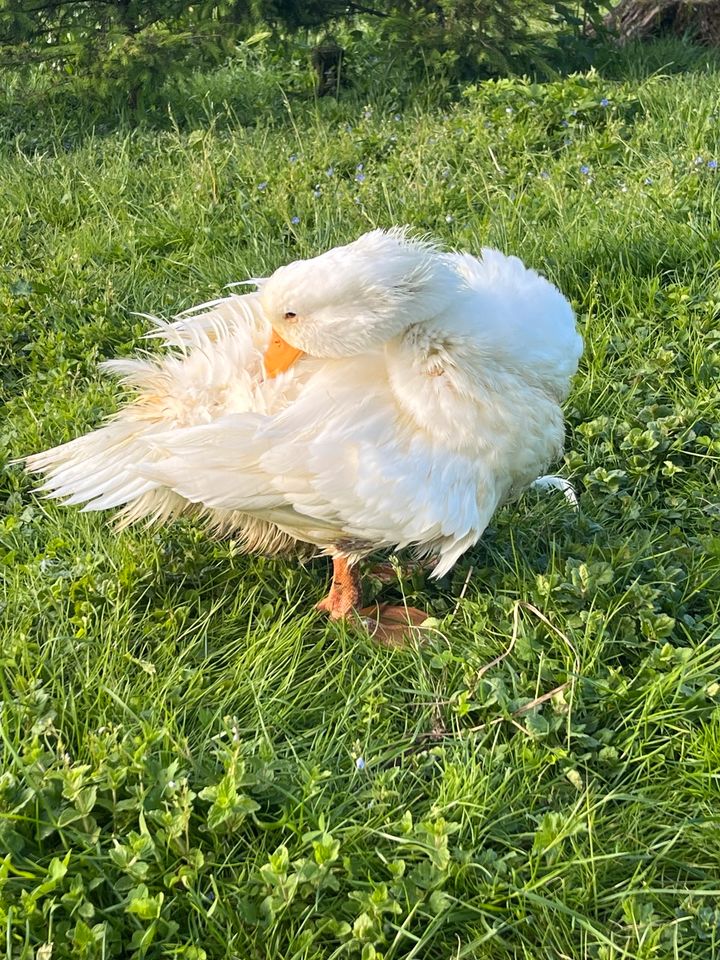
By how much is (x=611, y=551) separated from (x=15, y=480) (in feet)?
6.99

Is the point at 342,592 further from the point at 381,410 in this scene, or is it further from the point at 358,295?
the point at 358,295

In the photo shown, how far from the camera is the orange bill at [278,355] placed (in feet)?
8.15

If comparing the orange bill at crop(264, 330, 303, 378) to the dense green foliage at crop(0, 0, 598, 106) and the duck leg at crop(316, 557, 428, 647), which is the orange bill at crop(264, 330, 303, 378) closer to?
the duck leg at crop(316, 557, 428, 647)

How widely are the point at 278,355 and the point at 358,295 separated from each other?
1.13 ft

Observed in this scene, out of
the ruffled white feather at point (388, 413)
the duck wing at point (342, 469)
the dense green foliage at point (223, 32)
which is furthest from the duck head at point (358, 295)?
the dense green foliage at point (223, 32)

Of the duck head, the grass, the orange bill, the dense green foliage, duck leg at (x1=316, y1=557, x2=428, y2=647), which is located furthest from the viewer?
the dense green foliage

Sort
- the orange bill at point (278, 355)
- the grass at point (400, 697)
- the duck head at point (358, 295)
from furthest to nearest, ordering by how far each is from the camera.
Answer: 1. the orange bill at point (278, 355)
2. the duck head at point (358, 295)
3. the grass at point (400, 697)

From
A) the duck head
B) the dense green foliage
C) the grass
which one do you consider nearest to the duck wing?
→ the duck head

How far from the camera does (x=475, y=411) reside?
230cm

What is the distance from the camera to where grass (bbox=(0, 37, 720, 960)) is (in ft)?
6.12

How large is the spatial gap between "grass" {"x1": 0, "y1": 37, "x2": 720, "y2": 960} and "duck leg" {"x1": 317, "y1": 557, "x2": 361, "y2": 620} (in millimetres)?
91

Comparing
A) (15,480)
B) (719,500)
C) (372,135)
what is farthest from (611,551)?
(372,135)

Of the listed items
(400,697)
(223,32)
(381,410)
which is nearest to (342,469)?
(381,410)

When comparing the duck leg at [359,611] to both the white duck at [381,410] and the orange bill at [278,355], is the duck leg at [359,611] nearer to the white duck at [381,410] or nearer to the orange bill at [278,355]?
the white duck at [381,410]
